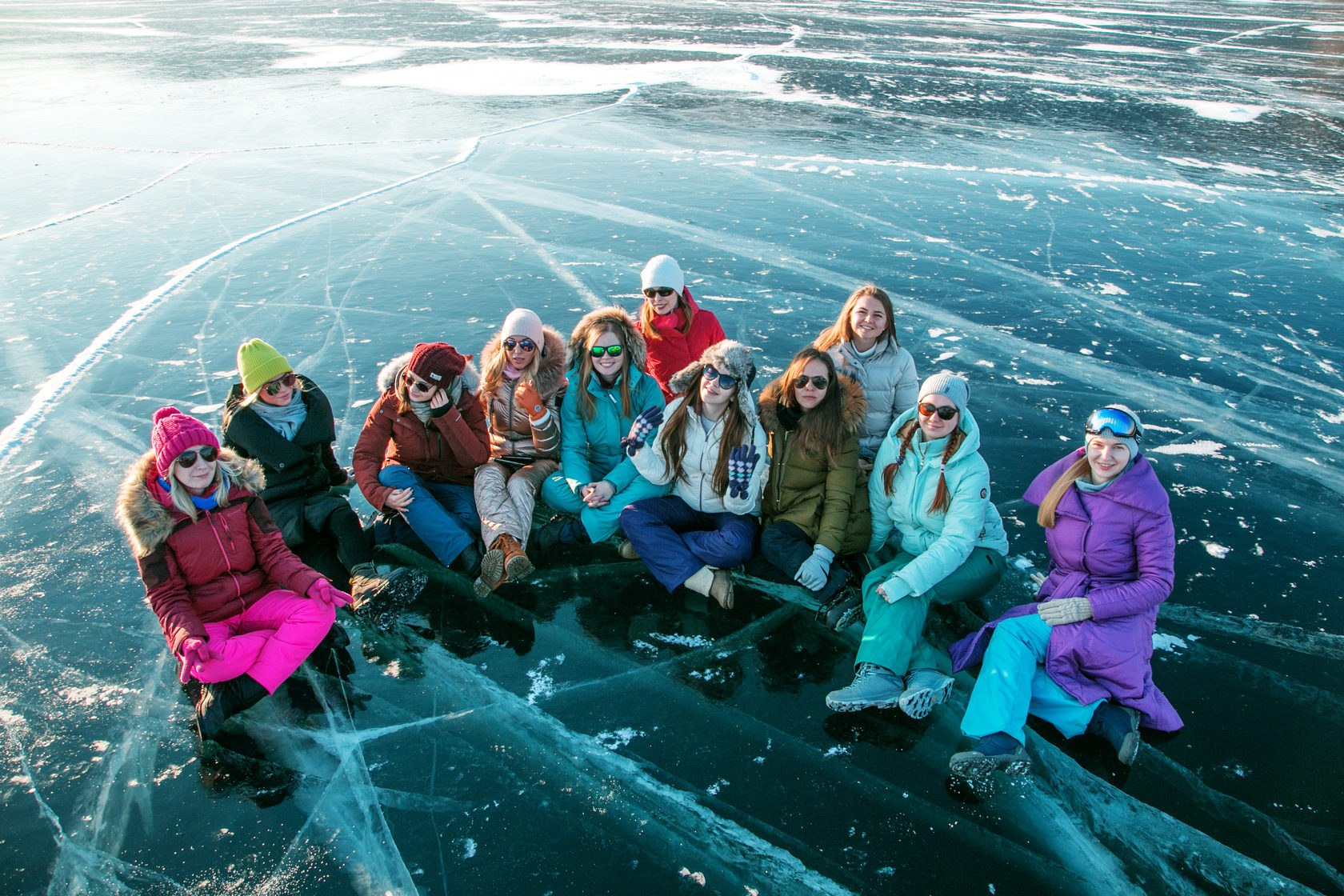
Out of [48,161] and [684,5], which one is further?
[684,5]

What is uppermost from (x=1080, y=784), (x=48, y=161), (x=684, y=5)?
(x=684, y=5)

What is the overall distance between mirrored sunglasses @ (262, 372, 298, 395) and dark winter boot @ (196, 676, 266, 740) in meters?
1.52

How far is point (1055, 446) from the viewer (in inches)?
233

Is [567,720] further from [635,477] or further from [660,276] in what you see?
[660,276]

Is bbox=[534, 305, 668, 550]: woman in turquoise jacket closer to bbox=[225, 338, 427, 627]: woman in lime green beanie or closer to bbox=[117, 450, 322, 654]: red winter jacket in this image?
bbox=[225, 338, 427, 627]: woman in lime green beanie

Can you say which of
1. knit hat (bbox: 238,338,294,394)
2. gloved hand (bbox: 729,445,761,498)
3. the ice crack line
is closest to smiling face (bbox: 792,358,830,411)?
gloved hand (bbox: 729,445,761,498)

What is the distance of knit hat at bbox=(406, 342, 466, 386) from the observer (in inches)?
175

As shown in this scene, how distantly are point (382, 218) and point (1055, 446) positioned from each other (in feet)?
27.6

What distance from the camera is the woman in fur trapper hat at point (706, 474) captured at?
→ 14.3ft

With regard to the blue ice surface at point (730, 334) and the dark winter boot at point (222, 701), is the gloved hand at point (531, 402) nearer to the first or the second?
the blue ice surface at point (730, 334)

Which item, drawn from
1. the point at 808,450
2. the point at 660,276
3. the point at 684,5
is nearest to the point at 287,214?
the point at 660,276

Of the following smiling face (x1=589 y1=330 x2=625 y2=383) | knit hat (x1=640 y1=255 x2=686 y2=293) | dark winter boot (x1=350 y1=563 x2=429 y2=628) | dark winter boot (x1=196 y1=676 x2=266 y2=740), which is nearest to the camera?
dark winter boot (x1=196 y1=676 x2=266 y2=740)

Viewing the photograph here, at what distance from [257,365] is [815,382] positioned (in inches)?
113

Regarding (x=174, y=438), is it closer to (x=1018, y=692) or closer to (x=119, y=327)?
(x=1018, y=692)
